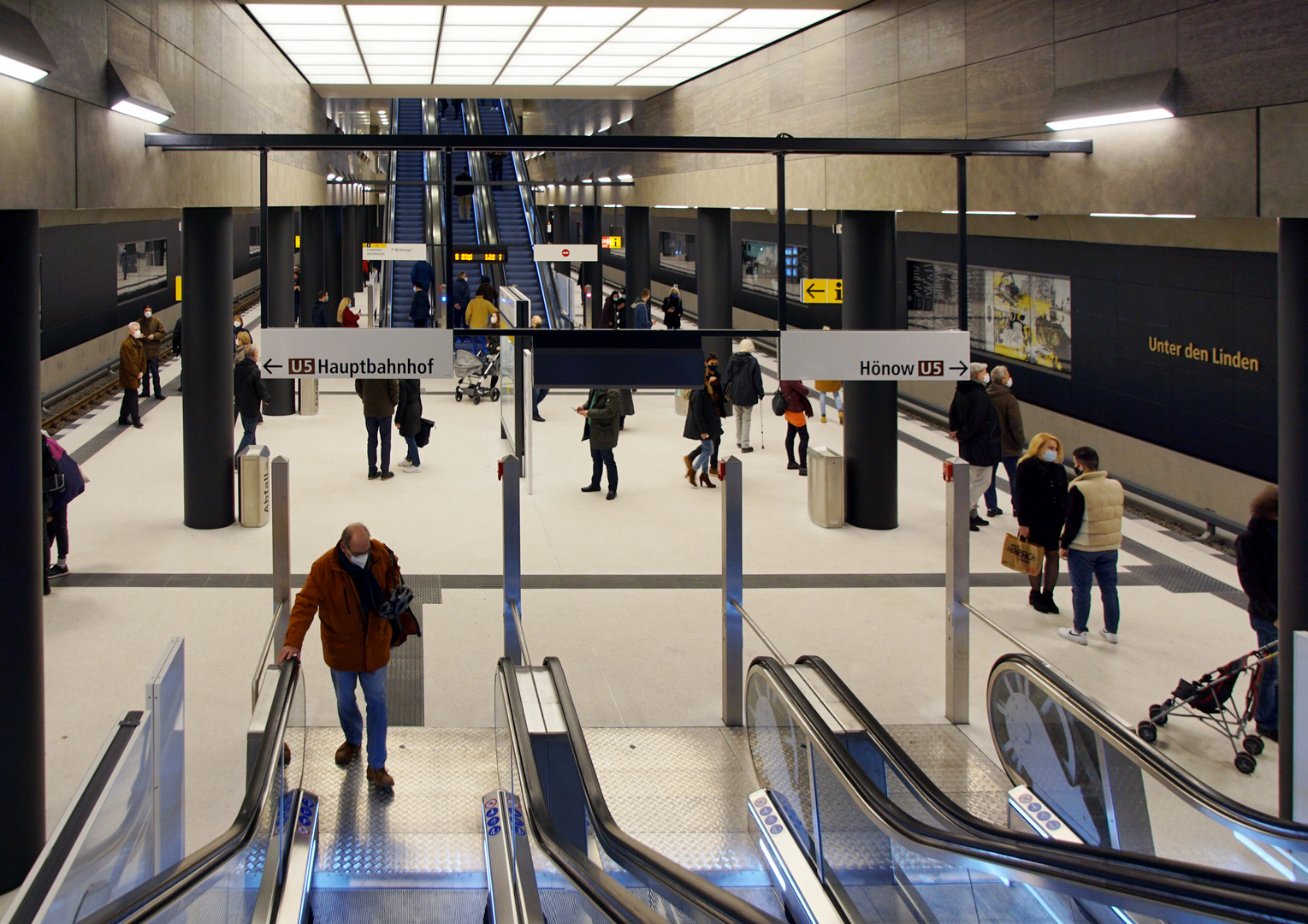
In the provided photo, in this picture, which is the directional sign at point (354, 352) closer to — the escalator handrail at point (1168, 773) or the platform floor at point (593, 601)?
the platform floor at point (593, 601)

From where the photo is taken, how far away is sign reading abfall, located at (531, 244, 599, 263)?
20.1m

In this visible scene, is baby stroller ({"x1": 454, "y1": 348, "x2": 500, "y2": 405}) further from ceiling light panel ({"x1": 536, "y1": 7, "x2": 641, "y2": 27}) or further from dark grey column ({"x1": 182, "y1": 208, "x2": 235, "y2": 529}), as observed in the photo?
ceiling light panel ({"x1": 536, "y1": 7, "x2": 641, "y2": 27})

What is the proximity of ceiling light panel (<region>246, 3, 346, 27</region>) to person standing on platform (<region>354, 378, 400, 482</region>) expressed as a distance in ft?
11.6

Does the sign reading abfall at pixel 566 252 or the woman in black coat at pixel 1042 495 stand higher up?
the sign reading abfall at pixel 566 252

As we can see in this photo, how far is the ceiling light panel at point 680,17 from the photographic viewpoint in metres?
10.2

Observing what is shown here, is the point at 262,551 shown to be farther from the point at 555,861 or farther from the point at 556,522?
the point at 555,861

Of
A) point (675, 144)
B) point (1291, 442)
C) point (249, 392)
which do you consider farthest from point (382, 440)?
point (1291, 442)

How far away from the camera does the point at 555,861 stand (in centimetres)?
346

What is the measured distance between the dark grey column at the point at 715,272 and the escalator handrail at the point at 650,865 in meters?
13.6

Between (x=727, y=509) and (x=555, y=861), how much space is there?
12.1ft

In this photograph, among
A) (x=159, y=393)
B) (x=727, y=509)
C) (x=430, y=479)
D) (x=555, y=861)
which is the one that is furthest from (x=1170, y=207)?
(x=159, y=393)

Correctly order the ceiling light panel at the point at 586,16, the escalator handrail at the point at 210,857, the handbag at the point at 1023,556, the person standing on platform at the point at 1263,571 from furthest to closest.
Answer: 1. the ceiling light panel at the point at 586,16
2. the handbag at the point at 1023,556
3. the person standing on platform at the point at 1263,571
4. the escalator handrail at the point at 210,857

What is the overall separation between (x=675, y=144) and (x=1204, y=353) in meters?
6.86

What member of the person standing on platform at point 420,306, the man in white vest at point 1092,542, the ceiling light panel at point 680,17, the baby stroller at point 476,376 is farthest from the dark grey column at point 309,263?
the man in white vest at point 1092,542
